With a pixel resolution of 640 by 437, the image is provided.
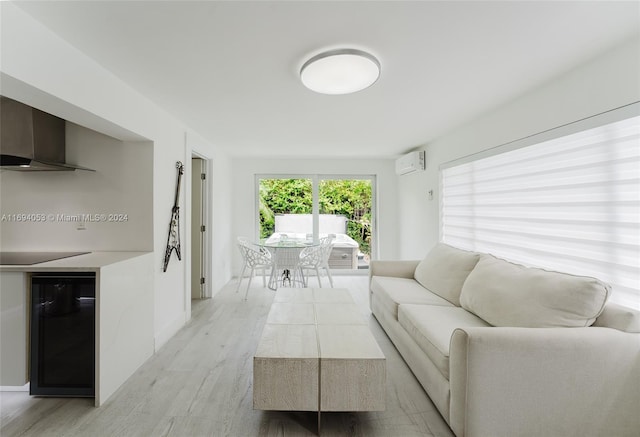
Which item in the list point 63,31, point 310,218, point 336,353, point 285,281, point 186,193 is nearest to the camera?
point 63,31

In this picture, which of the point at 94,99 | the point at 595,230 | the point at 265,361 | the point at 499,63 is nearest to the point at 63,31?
the point at 94,99

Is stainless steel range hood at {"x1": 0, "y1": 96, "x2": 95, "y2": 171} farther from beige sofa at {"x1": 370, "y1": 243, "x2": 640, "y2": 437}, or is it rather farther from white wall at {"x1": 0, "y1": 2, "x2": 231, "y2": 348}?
beige sofa at {"x1": 370, "y1": 243, "x2": 640, "y2": 437}

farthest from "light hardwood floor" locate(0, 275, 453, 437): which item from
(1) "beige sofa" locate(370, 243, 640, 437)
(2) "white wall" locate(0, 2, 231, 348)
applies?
(2) "white wall" locate(0, 2, 231, 348)

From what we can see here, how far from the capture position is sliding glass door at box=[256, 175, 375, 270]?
18.6ft

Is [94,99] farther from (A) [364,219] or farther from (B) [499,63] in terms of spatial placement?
(A) [364,219]

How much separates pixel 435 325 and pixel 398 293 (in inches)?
31.8

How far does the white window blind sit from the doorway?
3.59 m

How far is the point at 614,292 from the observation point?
72.8 inches

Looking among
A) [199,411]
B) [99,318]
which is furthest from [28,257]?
[199,411]

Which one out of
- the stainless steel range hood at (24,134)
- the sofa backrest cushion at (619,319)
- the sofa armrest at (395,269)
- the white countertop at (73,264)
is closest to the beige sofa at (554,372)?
the sofa backrest cushion at (619,319)

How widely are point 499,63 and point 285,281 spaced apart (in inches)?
168

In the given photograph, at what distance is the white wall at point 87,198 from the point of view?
2.55m

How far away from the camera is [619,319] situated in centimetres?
160

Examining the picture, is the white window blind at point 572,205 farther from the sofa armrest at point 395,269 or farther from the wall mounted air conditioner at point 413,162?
the wall mounted air conditioner at point 413,162
